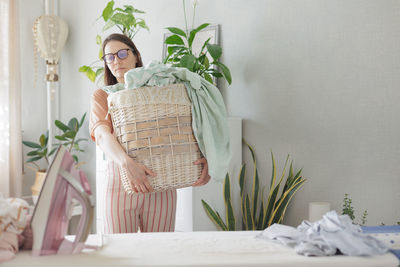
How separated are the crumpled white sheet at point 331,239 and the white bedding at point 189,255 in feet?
0.06

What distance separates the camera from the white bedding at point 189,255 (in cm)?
94

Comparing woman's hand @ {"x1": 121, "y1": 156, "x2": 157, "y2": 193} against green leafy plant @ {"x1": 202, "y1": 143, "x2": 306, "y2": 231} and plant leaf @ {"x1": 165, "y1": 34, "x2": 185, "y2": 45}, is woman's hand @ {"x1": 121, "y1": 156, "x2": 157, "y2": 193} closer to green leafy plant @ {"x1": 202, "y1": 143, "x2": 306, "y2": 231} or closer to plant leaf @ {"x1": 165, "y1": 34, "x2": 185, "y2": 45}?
green leafy plant @ {"x1": 202, "y1": 143, "x2": 306, "y2": 231}

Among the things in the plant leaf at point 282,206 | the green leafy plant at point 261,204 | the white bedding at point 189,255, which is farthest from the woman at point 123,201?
the plant leaf at point 282,206

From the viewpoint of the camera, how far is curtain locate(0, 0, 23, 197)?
10.7 feet

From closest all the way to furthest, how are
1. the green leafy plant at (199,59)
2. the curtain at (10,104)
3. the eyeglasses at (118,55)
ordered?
the eyeglasses at (118,55) → the green leafy plant at (199,59) → the curtain at (10,104)

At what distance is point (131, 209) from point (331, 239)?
32.9 inches

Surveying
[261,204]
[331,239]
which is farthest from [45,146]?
[331,239]

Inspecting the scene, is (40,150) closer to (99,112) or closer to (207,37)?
(207,37)

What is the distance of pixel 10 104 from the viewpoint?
329cm

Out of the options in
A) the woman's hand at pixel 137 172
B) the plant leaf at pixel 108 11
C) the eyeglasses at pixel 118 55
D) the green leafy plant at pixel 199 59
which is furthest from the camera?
the plant leaf at pixel 108 11

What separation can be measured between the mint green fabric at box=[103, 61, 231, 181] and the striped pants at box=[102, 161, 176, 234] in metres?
0.28

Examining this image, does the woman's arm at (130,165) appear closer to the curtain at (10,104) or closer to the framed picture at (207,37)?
the framed picture at (207,37)

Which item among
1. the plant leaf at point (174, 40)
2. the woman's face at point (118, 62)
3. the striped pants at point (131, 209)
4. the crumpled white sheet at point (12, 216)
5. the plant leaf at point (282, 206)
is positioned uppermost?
the plant leaf at point (174, 40)

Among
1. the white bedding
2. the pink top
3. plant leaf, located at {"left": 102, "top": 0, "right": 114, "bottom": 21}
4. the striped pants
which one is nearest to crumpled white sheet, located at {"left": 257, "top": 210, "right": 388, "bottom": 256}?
the white bedding
